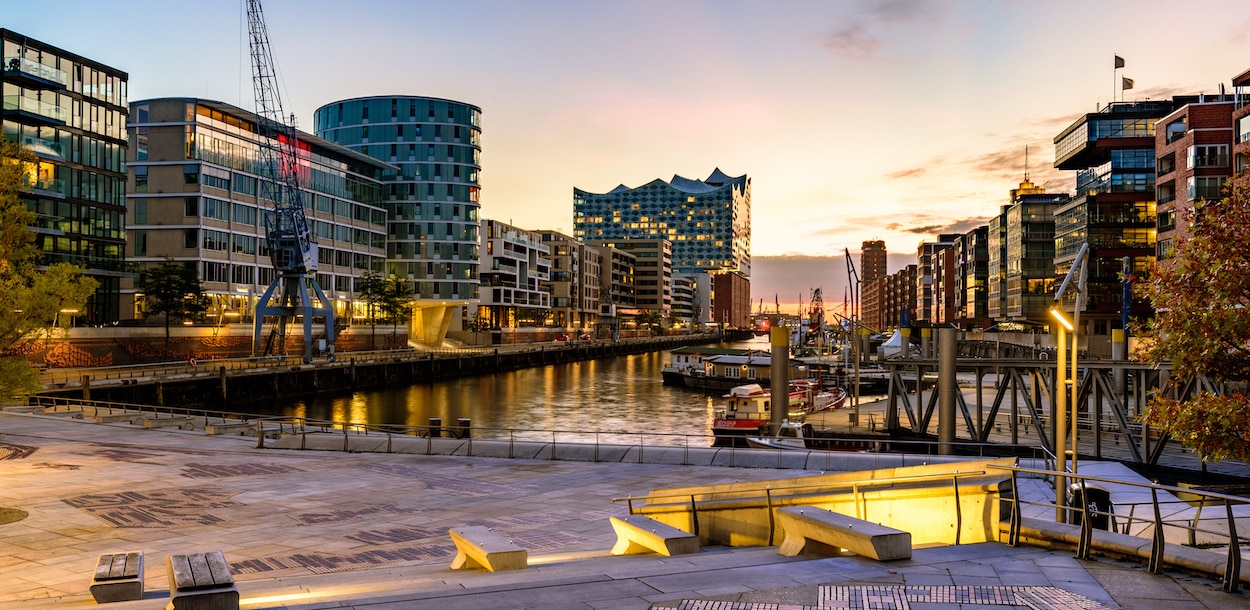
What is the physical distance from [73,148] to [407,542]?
95.0 metres

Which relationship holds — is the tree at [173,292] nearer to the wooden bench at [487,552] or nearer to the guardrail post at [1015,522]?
the wooden bench at [487,552]

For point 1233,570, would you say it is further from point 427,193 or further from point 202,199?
point 427,193

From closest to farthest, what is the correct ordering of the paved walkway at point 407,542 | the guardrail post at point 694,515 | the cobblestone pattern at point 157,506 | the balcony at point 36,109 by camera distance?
the paved walkway at point 407,542, the guardrail post at point 694,515, the cobblestone pattern at point 157,506, the balcony at point 36,109

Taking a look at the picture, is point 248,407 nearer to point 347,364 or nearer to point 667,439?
point 347,364

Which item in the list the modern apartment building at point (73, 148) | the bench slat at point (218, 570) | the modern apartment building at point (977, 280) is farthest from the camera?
the modern apartment building at point (977, 280)

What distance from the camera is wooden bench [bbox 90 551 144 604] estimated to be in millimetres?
11406

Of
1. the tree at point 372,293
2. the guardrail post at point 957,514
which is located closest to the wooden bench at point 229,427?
the guardrail post at point 957,514

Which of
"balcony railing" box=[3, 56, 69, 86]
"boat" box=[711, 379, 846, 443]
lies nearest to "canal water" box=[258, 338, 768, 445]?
"boat" box=[711, 379, 846, 443]

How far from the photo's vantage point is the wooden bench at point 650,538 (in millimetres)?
14289

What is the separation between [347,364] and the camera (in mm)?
100938

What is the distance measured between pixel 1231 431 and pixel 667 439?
4986 centimetres

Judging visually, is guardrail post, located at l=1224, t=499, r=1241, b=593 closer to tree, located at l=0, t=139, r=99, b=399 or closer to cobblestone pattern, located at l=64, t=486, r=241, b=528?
cobblestone pattern, located at l=64, t=486, r=241, b=528

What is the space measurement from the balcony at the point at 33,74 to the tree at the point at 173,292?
21552 mm

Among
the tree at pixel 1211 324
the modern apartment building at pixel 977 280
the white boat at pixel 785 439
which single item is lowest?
the white boat at pixel 785 439
